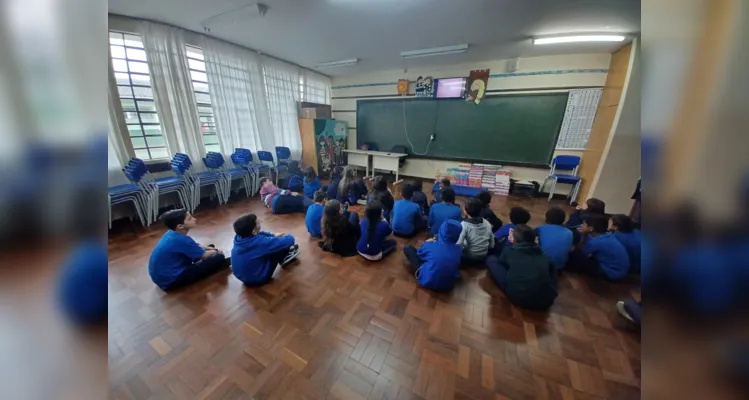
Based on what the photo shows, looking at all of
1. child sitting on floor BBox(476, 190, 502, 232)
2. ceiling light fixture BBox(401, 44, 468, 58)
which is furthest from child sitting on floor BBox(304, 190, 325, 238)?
ceiling light fixture BBox(401, 44, 468, 58)

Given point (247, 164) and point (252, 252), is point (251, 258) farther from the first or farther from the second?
point (247, 164)

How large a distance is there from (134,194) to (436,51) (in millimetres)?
4589

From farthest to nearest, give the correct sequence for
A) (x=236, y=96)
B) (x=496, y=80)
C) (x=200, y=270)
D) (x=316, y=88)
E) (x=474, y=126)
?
(x=316, y=88) < (x=474, y=126) < (x=496, y=80) < (x=236, y=96) < (x=200, y=270)

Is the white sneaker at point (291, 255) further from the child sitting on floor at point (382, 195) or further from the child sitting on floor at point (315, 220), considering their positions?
the child sitting on floor at point (382, 195)

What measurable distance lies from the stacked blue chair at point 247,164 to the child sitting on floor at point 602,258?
461cm

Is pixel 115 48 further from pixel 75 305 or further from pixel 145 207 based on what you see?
pixel 75 305

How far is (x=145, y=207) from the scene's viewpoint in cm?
297

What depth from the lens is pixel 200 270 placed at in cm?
202

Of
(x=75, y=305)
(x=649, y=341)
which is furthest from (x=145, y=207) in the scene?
(x=649, y=341)

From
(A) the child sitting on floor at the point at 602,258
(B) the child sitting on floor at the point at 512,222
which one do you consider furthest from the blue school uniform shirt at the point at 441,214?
(A) the child sitting on floor at the point at 602,258

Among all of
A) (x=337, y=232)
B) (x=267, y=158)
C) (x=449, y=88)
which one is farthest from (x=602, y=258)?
(x=267, y=158)

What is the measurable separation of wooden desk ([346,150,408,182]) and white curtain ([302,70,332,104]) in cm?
154

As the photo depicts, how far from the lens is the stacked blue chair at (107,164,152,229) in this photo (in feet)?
9.01

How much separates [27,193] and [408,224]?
2728 mm
